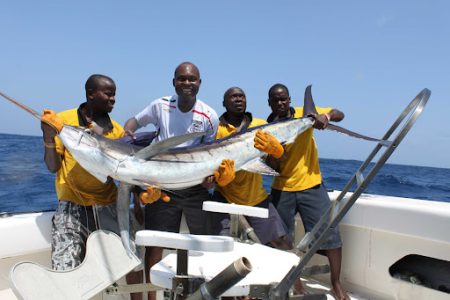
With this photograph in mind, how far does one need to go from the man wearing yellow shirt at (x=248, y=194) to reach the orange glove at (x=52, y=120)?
1.18 m

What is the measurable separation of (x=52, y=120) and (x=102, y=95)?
1.48 feet

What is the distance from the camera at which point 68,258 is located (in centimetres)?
237

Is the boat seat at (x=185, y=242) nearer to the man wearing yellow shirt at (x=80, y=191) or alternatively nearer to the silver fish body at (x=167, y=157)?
the silver fish body at (x=167, y=157)

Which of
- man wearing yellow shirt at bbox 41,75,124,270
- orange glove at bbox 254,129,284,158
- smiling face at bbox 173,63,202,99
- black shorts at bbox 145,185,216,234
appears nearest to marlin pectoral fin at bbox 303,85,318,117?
orange glove at bbox 254,129,284,158

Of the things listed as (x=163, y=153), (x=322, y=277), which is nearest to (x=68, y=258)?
(x=163, y=153)

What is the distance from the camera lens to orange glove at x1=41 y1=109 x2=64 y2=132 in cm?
214

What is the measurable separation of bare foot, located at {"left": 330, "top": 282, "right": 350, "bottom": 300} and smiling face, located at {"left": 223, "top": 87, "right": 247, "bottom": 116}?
150cm

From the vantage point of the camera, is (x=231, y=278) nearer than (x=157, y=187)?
Yes

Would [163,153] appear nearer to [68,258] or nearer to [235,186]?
[235,186]

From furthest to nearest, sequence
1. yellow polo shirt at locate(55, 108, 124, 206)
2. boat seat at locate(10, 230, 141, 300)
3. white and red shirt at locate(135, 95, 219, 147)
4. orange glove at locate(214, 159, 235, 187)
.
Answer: white and red shirt at locate(135, 95, 219, 147) < orange glove at locate(214, 159, 235, 187) < yellow polo shirt at locate(55, 108, 124, 206) < boat seat at locate(10, 230, 141, 300)

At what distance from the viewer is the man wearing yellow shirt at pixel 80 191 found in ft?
7.80

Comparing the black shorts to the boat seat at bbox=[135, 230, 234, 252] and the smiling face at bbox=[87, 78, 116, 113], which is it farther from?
the boat seat at bbox=[135, 230, 234, 252]

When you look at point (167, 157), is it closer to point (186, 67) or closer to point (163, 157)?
point (163, 157)

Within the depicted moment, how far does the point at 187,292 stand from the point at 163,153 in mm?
1140
